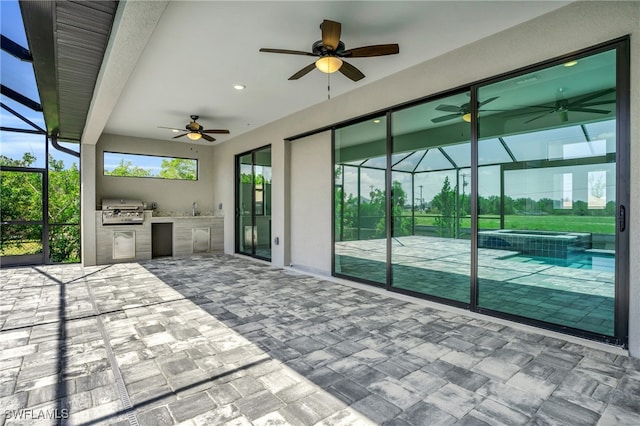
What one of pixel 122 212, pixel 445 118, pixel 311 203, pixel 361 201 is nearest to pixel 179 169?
pixel 122 212

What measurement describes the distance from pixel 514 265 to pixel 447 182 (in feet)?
3.78

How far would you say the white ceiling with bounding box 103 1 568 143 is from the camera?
118 inches

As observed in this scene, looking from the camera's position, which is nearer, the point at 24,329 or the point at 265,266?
the point at 24,329

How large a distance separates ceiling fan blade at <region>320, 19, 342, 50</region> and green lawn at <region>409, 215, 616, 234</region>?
2.34 meters

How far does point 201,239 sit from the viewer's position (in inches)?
327

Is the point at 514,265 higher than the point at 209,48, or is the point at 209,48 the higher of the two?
the point at 209,48

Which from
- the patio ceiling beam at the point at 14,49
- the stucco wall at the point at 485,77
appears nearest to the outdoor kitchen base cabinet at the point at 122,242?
the stucco wall at the point at 485,77

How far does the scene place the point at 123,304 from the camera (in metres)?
4.05

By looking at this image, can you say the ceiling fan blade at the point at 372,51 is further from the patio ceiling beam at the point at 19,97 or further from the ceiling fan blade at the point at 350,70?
the patio ceiling beam at the point at 19,97

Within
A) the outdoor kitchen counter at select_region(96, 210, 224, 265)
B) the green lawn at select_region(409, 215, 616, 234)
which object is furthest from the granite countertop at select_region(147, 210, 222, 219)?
the green lawn at select_region(409, 215, 616, 234)

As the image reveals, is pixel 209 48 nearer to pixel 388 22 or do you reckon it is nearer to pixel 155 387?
pixel 388 22

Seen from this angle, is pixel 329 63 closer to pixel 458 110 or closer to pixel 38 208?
pixel 458 110

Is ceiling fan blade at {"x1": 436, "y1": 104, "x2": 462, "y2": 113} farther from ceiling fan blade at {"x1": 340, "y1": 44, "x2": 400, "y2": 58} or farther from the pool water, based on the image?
the pool water

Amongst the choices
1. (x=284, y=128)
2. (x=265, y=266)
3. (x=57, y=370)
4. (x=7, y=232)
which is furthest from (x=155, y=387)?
(x=7, y=232)
